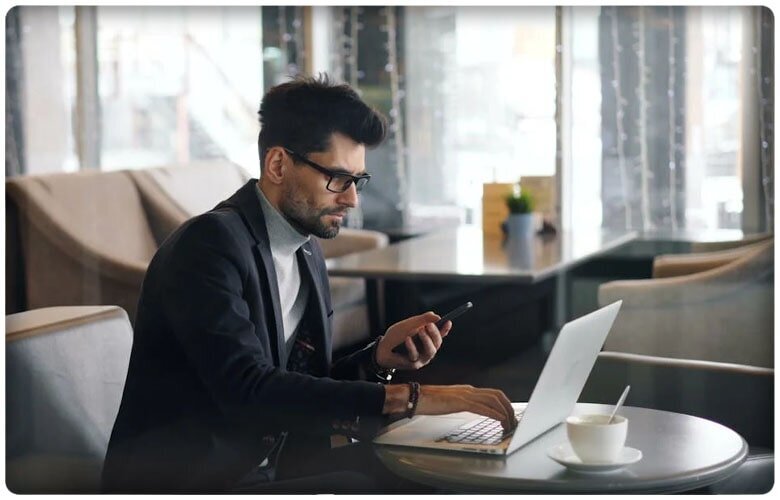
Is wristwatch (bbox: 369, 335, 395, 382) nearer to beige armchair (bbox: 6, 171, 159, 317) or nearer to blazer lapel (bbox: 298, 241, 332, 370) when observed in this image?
blazer lapel (bbox: 298, 241, 332, 370)

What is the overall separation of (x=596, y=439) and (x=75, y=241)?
3.67ft

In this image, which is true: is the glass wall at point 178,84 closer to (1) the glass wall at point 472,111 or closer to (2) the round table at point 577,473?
(1) the glass wall at point 472,111

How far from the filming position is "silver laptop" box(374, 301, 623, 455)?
1421mm

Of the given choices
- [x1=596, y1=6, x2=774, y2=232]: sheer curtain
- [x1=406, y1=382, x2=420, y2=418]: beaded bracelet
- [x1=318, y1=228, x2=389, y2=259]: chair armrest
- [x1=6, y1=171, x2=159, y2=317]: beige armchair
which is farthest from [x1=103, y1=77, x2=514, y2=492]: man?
[x1=596, y1=6, x2=774, y2=232]: sheer curtain

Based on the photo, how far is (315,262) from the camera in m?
1.75

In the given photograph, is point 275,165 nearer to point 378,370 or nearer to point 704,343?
point 378,370

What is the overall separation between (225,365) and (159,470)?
385 millimetres

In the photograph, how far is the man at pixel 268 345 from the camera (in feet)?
4.84

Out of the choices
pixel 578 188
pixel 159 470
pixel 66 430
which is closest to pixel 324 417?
pixel 159 470

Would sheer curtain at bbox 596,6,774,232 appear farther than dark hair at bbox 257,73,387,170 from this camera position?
Yes

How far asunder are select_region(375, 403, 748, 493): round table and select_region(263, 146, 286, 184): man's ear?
472 millimetres

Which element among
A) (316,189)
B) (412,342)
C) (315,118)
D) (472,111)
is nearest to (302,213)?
(316,189)

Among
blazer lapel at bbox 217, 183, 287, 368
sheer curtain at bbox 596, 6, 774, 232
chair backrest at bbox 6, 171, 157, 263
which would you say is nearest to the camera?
blazer lapel at bbox 217, 183, 287, 368

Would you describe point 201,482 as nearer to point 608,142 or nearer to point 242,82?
point 242,82
